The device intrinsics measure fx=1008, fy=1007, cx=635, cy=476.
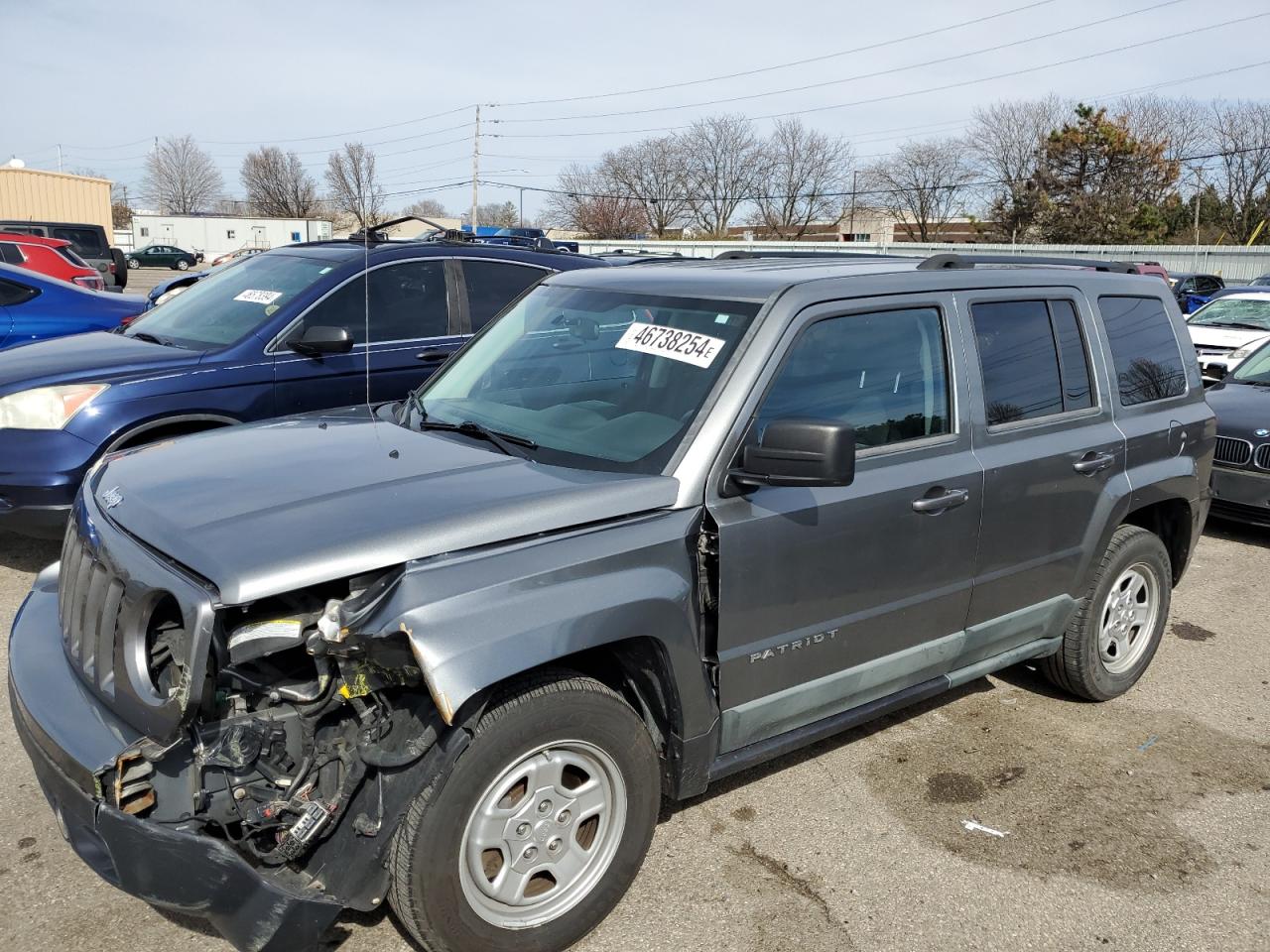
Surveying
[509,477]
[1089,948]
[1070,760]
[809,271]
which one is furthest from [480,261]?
[1089,948]

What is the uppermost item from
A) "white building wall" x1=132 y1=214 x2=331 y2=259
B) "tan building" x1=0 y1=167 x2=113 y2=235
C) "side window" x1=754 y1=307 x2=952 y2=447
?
"tan building" x1=0 y1=167 x2=113 y2=235

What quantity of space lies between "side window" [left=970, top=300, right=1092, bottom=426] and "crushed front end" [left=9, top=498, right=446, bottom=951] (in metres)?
2.47

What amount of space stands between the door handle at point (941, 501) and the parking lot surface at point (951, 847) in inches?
44.9

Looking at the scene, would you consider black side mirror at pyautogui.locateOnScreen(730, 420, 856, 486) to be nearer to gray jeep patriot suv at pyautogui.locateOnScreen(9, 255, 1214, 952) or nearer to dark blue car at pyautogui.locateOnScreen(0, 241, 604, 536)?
gray jeep patriot suv at pyautogui.locateOnScreen(9, 255, 1214, 952)

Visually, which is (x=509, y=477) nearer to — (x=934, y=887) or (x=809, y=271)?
(x=809, y=271)

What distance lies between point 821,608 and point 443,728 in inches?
53.2

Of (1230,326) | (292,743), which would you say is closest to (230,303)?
(292,743)

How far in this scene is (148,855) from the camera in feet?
7.45

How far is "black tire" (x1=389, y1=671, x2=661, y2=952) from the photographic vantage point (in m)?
2.47

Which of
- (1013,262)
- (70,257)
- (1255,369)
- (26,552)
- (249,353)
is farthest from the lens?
(70,257)

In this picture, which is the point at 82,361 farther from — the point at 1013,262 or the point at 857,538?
the point at 1013,262

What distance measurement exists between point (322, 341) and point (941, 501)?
3578 mm

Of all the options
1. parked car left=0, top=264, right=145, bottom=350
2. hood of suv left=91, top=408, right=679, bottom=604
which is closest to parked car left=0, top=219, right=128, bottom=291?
parked car left=0, top=264, right=145, bottom=350

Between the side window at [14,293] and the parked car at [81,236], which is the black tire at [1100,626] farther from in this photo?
the parked car at [81,236]
